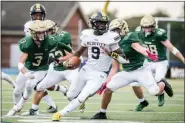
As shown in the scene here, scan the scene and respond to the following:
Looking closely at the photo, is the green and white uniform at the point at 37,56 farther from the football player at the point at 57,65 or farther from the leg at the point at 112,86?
the leg at the point at 112,86

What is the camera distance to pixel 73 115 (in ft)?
33.5

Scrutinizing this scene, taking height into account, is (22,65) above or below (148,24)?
below

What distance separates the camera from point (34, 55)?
9.91 metres

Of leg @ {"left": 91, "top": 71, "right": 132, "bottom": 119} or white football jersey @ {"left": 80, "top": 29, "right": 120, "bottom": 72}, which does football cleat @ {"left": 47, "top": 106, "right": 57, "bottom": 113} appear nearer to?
leg @ {"left": 91, "top": 71, "right": 132, "bottom": 119}

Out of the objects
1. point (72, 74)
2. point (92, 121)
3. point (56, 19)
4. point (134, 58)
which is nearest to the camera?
point (92, 121)

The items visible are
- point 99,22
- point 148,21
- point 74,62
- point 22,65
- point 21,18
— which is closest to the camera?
point 99,22

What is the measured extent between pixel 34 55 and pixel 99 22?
4.49 feet

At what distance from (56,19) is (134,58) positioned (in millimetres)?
27234

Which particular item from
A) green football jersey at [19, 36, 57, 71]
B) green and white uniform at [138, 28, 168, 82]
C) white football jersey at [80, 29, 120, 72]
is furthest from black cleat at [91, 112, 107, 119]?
green and white uniform at [138, 28, 168, 82]

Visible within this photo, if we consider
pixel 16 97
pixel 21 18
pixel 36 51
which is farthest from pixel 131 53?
pixel 21 18

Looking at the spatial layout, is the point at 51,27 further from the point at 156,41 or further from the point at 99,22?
the point at 156,41

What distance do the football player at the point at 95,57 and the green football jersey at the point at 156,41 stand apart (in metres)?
2.02

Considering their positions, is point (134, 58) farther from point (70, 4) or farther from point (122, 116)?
point (70, 4)

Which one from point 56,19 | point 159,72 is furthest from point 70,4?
point 159,72
